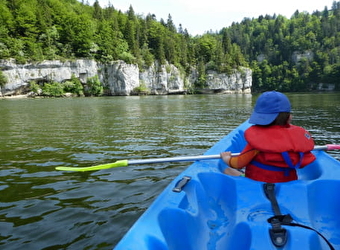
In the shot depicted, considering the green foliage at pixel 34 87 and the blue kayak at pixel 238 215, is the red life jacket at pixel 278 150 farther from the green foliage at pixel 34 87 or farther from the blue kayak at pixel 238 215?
the green foliage at pixel 34 87

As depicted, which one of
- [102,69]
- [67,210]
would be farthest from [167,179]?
[102,69]

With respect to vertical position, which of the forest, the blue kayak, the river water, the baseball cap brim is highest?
the forest

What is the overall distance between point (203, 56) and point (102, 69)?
38.5m

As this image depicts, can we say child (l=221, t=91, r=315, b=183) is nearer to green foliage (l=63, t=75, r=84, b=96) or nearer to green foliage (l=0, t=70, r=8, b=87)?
green foliage (l=0, t=70, r=8, b=87)

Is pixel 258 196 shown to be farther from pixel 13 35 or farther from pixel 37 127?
pixel 13 35

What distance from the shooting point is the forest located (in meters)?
52.3

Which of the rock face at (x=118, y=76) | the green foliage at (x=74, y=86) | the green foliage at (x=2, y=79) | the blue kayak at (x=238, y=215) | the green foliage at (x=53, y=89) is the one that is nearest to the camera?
the blue kayak at (x=238, y=215)

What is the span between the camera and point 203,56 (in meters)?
83.1

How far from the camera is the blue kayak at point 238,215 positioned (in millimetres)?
1687

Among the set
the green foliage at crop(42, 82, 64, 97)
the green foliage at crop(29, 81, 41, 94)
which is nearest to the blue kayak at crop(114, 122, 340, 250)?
the green foliage at crop(29, 81, 41, 94)

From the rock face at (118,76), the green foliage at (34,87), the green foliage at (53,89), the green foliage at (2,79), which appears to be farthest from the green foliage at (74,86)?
the green foliage at (2,79)

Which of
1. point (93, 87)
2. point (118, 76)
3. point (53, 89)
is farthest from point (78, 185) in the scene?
point (118, 76)

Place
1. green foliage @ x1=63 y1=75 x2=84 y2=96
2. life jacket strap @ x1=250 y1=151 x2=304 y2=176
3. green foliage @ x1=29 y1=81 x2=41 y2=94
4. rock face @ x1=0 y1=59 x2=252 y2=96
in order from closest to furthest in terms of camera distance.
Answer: life jacket strap @ x1=250 y1=151 x2=304 y2=176, rock face @ x1=0 y1=59 x2=252 y2=96, green foliage @ x1=29 y1=81 x2=41 y2=94, green foliage @ x1=63 y1=75 x2=84 y2=96

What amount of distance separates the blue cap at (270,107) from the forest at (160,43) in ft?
157
